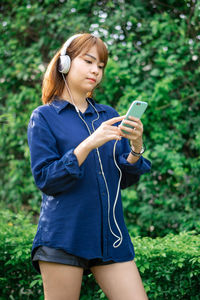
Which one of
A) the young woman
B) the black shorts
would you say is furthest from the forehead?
the black shorts

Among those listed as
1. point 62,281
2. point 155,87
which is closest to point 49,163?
point 62,281

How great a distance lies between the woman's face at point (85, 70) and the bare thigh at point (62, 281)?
0.87 meters

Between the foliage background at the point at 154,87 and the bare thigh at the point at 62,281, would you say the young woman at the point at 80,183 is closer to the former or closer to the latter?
the bare thigh at the point at 62,281

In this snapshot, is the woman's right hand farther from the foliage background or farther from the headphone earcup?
the foliage background

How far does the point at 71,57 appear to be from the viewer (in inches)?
82.3

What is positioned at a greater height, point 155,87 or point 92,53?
point 92,53

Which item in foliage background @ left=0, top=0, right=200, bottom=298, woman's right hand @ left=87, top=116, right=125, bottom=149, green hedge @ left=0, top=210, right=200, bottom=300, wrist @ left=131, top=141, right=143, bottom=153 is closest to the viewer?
woman's right hand @ left=87, top=116, right=125, bottom=149

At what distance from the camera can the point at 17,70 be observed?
4668mm

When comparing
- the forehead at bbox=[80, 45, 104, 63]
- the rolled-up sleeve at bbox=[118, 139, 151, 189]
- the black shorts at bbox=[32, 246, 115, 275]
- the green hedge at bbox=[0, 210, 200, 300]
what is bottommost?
the green hedge at bbox=[0, 210, 200, 300]

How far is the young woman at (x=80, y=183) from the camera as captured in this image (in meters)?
1.81

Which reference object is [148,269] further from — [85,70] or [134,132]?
[85,70]

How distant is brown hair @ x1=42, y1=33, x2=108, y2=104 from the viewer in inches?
81.6

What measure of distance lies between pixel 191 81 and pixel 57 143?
98.6 inches

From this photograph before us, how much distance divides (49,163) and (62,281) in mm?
523
